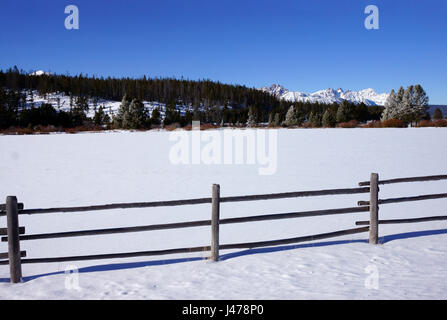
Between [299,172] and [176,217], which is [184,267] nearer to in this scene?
[176,217]

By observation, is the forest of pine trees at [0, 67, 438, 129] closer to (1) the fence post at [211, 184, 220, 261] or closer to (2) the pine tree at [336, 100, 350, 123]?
(2) the pine tree at [336, 100, 350, 123]

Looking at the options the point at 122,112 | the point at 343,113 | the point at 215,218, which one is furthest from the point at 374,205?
the point at 343,113

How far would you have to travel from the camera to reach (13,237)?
5707 mm

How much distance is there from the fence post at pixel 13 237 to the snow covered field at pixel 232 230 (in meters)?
0.23

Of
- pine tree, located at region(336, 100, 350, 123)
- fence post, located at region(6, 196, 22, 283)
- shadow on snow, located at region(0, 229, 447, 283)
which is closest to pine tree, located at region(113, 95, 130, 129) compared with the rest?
pine tree, located at region(336, 100, 350, 123)

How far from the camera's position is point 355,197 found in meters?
13.7

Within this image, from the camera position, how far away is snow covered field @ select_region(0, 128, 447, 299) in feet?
17.9

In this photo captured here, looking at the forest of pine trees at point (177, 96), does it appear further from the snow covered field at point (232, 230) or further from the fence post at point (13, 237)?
the fence post at point (13, 237)
